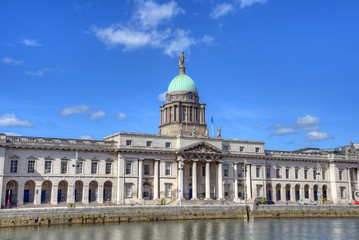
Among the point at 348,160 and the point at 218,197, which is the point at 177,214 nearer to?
the point at 218,197

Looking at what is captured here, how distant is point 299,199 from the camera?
95.8 m

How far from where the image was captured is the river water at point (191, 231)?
152ft

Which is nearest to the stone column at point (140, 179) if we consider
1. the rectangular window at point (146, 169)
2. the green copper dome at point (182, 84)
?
the rectangular window at point (146, 169)

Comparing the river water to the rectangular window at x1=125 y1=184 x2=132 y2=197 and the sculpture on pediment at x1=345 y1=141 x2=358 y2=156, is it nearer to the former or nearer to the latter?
the rectangular window at x1=125 y1=184 x2=132 y2=197

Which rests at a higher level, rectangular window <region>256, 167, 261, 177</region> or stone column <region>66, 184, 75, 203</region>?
rectangular window <region>256, 167, 261, 177</region>

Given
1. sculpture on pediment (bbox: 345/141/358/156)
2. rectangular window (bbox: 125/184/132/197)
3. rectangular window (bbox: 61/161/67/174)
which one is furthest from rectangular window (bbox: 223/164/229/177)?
sculpture on pediment (bbox: 345/141/358/156)

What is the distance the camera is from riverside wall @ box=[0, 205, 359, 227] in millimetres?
52969

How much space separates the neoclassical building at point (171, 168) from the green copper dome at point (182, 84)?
0.24 metres

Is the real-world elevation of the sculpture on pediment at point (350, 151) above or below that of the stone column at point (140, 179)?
above

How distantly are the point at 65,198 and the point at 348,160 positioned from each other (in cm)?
6792

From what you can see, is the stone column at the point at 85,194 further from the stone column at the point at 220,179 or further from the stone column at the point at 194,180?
the stone column at the point at 220,179

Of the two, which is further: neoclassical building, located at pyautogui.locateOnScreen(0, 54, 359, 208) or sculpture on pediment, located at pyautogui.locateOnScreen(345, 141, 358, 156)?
sculpture on pediment, located at pyautogui.locateOnScreen(345, 141, 358, 156)

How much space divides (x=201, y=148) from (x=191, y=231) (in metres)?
32.8

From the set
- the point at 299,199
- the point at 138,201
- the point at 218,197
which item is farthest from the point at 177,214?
the point at 299,199
